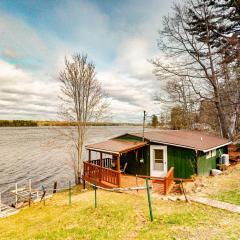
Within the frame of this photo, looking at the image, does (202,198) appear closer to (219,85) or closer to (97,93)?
(97,93)

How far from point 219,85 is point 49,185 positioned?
20824 millimetres

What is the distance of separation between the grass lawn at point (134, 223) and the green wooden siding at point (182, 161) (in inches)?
170

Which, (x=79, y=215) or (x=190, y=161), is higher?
(x=190, y=161)

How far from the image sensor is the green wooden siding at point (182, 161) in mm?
14648

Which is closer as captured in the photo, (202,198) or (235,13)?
(202,198)

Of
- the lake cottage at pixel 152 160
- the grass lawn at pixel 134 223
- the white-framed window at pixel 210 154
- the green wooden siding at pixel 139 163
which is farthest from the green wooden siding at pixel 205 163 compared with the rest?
the grass lawn at pixel 134 223

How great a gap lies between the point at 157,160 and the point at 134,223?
25.9 feet

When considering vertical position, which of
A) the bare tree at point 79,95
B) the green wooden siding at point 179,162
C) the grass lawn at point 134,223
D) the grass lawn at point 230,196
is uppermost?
the bare tree at point 79,95

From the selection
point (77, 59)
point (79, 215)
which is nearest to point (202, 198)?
point (79, 215)

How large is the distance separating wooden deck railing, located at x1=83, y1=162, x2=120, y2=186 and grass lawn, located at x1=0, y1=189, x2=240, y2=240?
2.35 m

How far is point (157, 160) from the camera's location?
1583cm

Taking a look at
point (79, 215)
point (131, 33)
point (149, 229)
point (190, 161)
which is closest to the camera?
point (149, 229)

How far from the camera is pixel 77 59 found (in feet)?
71.4

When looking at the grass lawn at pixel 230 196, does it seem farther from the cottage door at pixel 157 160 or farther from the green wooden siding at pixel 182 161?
the cottage door at pixel 157 160
